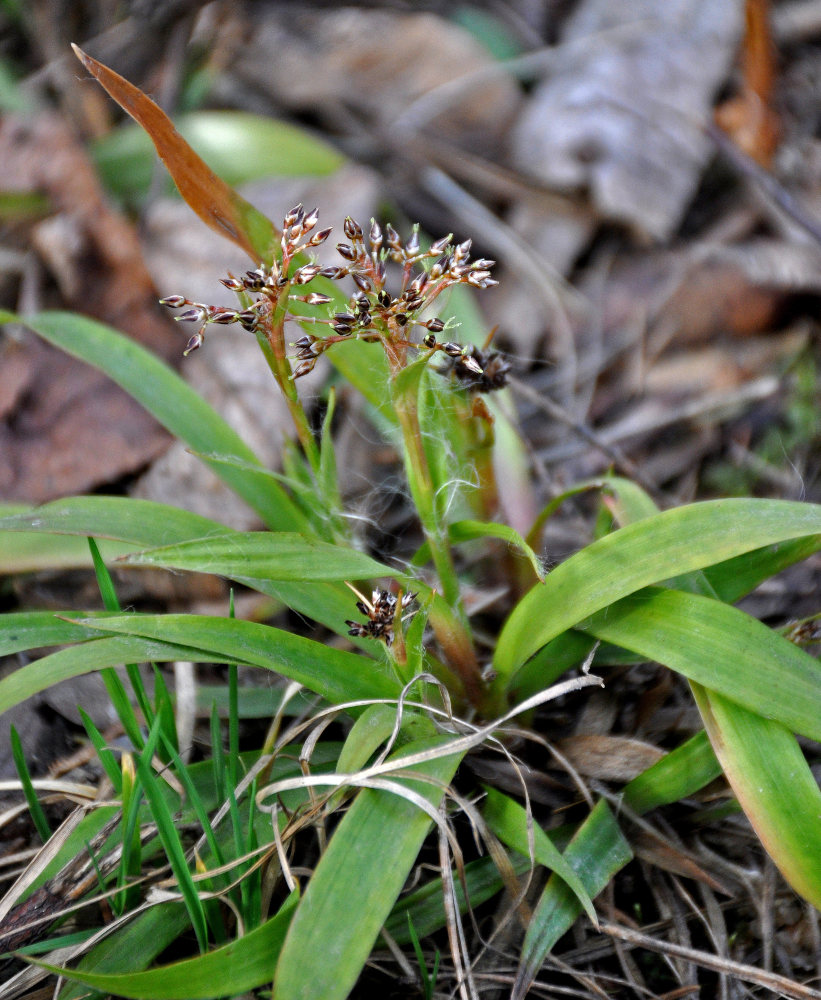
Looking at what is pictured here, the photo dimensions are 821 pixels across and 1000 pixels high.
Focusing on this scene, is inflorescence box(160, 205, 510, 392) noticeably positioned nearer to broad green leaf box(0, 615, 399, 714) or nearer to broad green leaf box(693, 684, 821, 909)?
broad green leaf box(0, 615, 399, 714)

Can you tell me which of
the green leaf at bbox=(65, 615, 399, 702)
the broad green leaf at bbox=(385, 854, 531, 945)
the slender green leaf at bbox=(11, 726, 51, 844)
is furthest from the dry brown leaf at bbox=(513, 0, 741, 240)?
the slender green leaf at bbox=(11, 726, 51, 844)

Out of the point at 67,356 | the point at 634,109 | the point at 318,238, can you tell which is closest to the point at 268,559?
the point at 318,238

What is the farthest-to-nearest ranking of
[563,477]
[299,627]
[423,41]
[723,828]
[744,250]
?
[423,41]
[744,250]
[563,477]
[299,627]
[723,828]

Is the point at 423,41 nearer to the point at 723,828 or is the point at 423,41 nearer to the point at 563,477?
the point at 563,477

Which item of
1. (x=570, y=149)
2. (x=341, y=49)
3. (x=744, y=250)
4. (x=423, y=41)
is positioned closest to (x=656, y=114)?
(x=570, y=149)

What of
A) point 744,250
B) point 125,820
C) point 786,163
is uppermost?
point 786,163

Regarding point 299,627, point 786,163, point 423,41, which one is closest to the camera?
point 299,627
